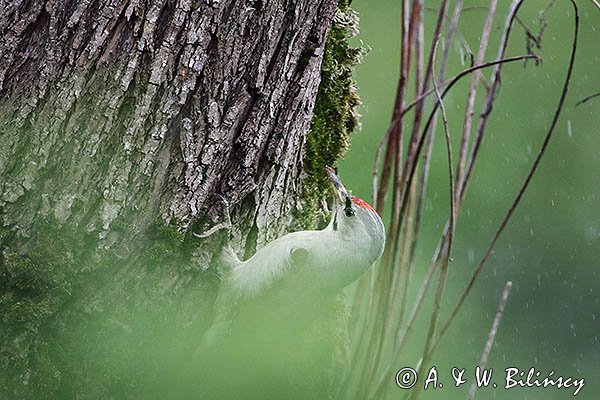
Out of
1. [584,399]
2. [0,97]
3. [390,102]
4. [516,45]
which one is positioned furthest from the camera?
[584,399]

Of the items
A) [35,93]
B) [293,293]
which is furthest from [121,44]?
[293,293]

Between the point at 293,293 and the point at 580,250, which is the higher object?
the point at 580,250

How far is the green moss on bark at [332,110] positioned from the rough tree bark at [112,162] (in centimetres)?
40

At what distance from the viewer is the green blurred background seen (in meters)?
4.99

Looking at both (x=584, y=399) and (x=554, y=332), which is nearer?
(x=554, y=332)

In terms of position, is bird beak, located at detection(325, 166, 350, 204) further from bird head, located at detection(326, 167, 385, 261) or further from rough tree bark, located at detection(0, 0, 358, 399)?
rough tree bark, located at detection(0, 0, 358, 399)

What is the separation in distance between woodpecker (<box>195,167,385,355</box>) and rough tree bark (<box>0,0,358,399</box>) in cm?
15

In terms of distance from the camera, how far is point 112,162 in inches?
78.6

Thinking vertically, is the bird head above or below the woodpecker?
above

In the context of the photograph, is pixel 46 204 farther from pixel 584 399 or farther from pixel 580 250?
pixel 584 399

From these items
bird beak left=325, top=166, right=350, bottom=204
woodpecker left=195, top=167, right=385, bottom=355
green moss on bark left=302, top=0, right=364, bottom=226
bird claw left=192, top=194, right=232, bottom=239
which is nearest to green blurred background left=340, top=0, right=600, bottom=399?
green moss on bark left=302, top=0, right=364, bottom=226

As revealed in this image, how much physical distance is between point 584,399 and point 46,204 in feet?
15.4

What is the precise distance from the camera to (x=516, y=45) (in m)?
5.27

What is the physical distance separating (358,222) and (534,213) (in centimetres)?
329
